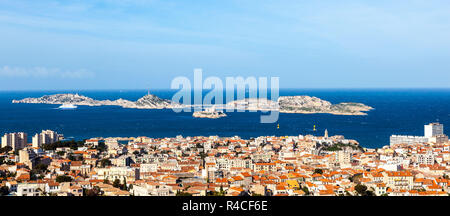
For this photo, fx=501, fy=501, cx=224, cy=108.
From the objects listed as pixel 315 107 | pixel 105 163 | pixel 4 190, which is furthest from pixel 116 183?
pixel 315 107

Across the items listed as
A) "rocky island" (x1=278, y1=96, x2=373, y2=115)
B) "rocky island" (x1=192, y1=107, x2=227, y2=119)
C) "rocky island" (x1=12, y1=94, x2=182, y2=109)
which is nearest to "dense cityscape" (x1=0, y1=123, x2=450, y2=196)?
"rocky island" (x1=192, y1=107, x2=227, y2=119)

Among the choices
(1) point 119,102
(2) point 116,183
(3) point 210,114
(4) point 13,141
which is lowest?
(2) point 116,183

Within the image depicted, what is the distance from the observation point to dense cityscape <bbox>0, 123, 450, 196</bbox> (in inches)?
278

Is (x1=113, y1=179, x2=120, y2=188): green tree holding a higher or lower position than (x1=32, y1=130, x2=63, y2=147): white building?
lower

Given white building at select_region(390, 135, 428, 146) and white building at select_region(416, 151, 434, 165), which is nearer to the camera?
white building at select_region(416, 151, 434, 165)

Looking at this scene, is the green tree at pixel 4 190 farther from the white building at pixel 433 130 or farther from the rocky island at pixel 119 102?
the rocky island at pixel 119 102

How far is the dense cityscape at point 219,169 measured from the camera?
7.06 meters

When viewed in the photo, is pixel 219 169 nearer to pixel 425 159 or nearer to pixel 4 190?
pixel 4 190

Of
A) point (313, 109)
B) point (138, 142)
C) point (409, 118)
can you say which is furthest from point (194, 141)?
point (313, 109)

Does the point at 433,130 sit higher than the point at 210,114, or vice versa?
the point at 210,114

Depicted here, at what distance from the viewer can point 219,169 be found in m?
9.06

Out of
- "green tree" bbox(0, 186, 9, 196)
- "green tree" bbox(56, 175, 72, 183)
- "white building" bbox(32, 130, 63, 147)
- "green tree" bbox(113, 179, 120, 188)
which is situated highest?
"white building" bbox(32, 130, 63, 147)

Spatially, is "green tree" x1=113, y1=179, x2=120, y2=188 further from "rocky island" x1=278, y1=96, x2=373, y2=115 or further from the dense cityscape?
"rocky island" x1=278, y1=96, x2=373, y2=115
